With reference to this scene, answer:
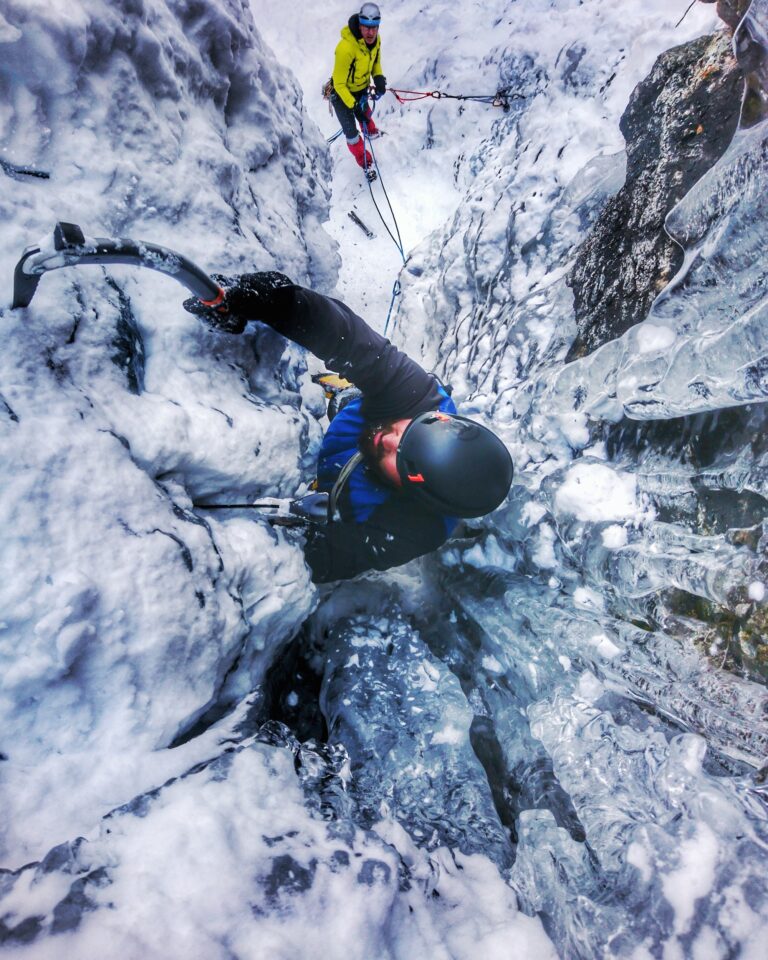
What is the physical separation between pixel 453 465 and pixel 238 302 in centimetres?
84

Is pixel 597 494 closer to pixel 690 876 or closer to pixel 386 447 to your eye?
pixel 386 447

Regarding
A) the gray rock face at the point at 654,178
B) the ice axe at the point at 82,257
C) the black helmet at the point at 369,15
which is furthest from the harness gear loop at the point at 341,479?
the black helmet at the point at 369,15

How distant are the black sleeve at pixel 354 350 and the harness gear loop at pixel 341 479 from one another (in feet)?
0.67

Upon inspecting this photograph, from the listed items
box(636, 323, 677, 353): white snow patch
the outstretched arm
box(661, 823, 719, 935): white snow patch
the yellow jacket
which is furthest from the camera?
the yellow jacket

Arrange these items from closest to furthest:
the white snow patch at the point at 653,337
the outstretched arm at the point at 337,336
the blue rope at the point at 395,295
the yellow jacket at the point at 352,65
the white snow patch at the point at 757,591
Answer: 1. the white snow patch at the point at 757,591
2. the outstretched arm at the point at 337,336
3. the white snow patch at the point at 653,337
4. the blue rope at the point at 395,295
5. the yellow jacket at the point at 352,65

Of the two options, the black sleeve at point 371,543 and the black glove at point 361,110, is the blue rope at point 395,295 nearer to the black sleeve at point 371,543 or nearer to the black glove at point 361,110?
the black glove at point 361,110

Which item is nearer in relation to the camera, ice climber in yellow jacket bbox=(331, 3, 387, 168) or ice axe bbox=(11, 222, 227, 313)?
ice axe bbox=(11, 222, 227, 313)

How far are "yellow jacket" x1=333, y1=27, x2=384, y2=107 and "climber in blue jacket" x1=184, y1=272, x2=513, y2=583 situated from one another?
11.6 ft

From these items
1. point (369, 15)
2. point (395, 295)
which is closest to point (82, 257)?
point (395, 295)

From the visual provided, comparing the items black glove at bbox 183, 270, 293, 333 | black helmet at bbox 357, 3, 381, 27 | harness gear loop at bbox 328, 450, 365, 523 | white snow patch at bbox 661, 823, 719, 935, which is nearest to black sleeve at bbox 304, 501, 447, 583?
harness gear loop at bbox 328, 450, 365, 523

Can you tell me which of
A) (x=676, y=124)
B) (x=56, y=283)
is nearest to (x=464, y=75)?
(x=676, y=124)

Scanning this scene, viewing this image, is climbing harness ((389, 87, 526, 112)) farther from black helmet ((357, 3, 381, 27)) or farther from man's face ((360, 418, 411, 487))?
man's face ((360, 418, 411, 487))

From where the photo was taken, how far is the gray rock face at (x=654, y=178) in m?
1.65

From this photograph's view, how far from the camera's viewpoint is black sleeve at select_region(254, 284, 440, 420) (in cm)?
147
